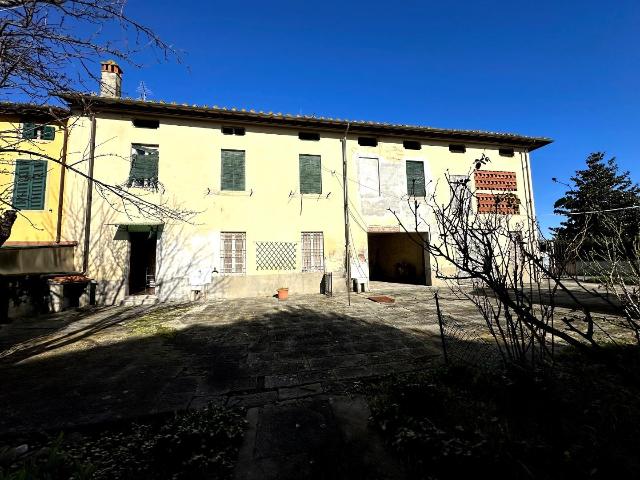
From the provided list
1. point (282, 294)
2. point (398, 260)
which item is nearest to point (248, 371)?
point (282, 294)

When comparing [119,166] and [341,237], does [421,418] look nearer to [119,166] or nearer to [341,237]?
[341,237]

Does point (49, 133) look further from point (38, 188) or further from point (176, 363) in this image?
point (176, 363)

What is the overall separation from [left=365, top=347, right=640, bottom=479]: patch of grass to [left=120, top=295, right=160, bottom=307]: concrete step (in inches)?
377

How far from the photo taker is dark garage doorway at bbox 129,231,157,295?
11391 millimetres

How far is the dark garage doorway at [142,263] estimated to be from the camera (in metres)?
11.4

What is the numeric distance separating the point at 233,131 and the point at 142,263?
6.79 meters

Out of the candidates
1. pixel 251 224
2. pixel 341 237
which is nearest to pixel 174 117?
pixel 251 224

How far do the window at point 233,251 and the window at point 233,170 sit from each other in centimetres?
189

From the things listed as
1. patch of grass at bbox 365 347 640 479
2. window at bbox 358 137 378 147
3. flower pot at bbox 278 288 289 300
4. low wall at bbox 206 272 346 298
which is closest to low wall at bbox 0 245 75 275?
low wall at bbox 206 272 346 298

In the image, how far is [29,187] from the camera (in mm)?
9984

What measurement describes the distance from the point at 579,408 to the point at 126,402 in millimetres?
4521

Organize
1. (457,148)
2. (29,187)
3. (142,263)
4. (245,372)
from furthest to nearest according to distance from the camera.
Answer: (457,148) → (142,263) → (29,187) → (245,372)

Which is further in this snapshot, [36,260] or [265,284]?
[265,284]

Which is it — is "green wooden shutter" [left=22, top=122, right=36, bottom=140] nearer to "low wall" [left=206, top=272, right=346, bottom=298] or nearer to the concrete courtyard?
the concrete courtyard
